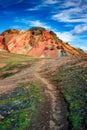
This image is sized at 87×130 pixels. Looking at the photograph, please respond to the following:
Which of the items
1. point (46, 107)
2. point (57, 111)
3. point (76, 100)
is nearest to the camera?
point (57, 111)

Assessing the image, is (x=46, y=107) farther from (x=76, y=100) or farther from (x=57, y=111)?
(x=76, y=100)

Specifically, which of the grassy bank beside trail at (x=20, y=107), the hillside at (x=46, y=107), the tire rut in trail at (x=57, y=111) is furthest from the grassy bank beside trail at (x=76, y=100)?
the grassy bank beside trail at (x=20, y=107)

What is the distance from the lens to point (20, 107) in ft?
127

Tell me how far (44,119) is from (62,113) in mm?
3325

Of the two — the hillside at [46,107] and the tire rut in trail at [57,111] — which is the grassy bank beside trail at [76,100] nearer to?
the hillside at [46,107]

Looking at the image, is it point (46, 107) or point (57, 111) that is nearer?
point (57, 111)

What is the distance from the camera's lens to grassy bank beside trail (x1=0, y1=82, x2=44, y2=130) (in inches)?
1266

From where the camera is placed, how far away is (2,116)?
35.2 m

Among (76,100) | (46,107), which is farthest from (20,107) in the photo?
(76,100)

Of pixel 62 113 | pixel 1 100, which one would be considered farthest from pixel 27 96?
pixel 62 113

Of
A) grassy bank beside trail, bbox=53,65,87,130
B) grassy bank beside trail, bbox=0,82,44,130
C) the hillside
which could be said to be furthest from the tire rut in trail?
grassy bank beside trail, bbox=0,82,44,130

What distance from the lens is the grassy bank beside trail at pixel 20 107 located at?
32156mm

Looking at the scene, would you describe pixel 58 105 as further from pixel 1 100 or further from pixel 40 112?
pixel 1 100

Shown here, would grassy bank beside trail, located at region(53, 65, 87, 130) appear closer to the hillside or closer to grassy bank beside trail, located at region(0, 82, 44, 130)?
the hillside
